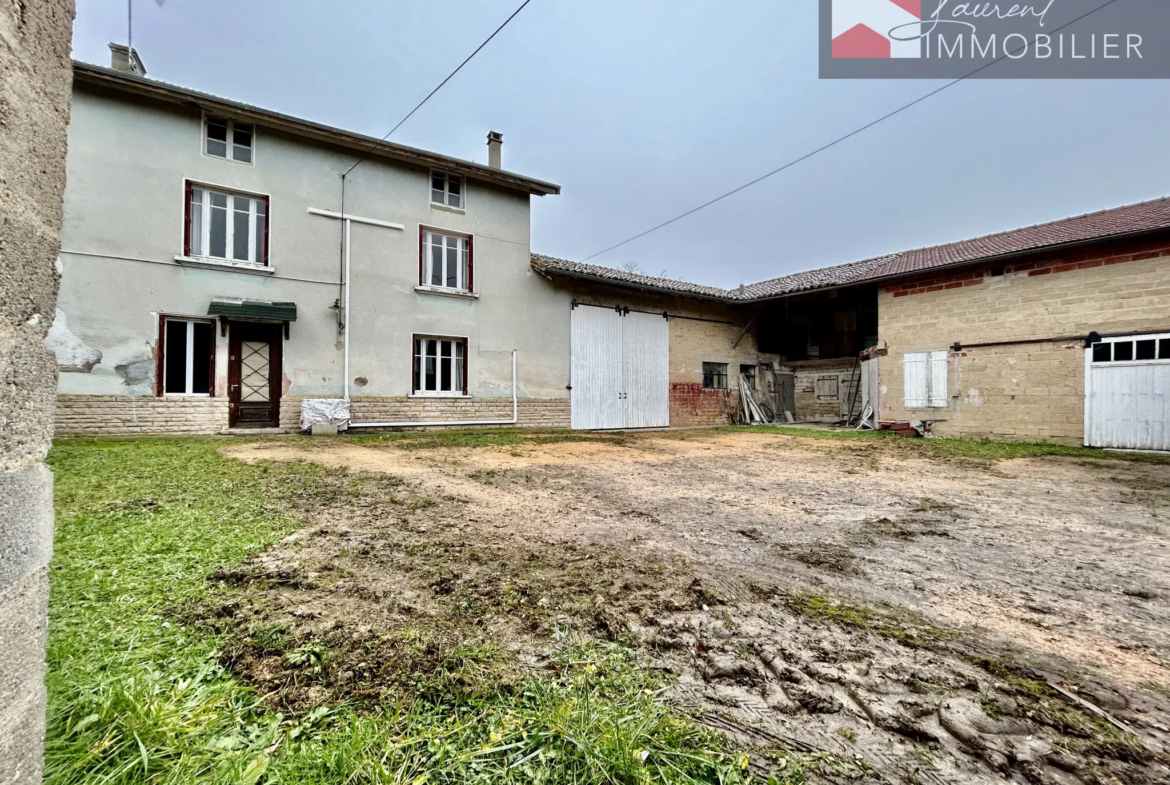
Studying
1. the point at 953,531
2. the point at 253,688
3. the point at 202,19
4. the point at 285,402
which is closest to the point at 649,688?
the point at 253,688

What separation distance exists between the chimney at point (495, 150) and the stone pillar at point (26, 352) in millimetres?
13306

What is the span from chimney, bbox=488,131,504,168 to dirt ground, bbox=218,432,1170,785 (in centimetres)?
1089

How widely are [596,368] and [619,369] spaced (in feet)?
2.58

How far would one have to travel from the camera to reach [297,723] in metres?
1.39

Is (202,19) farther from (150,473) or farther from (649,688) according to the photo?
(649,688)

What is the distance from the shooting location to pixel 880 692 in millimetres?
1640

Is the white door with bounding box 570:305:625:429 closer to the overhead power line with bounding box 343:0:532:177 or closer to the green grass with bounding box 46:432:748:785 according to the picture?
the overhead power line with bounding box 343:0:532:177

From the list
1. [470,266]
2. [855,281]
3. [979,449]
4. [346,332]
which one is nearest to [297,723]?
[346,332]

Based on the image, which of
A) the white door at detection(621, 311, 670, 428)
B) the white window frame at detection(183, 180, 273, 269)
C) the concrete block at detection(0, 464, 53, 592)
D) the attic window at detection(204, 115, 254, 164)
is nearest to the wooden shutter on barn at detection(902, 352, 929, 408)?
the white door at detection(621, 311, 670, 428)

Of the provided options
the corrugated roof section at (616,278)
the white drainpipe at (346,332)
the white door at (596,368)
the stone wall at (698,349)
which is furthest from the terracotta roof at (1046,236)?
the white drainpipe at (346,332)

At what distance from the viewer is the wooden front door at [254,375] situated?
31.5 ft

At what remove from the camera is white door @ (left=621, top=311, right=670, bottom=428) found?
557 inches

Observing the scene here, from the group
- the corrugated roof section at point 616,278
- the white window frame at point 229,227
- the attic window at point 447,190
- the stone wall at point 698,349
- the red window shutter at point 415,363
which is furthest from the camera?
the stone wall at point 698,349

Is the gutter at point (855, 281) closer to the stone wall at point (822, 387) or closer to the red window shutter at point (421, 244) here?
the red window shutter at point (421, 244)
